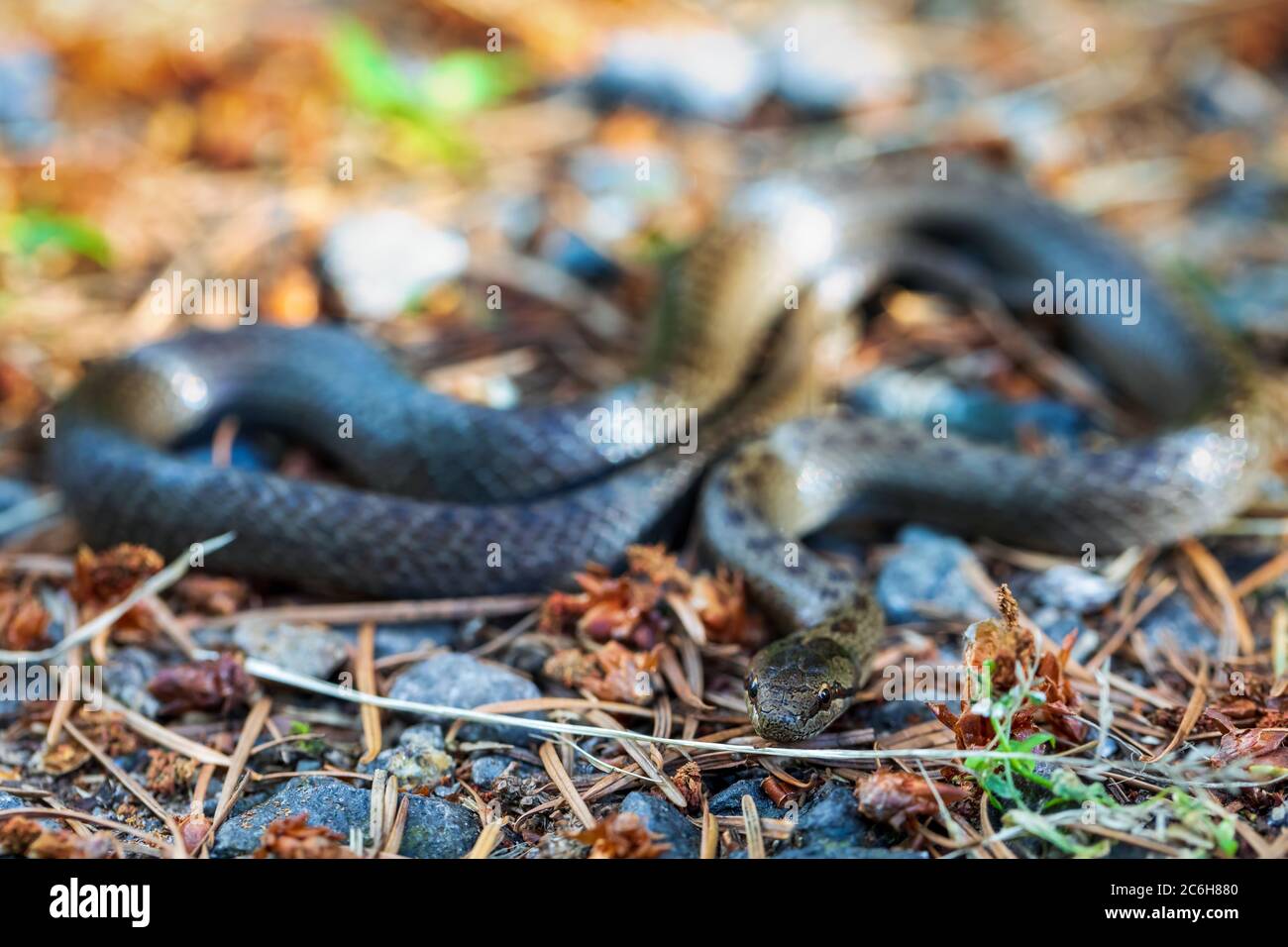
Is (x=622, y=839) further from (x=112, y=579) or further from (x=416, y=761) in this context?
(x=112, y=579)

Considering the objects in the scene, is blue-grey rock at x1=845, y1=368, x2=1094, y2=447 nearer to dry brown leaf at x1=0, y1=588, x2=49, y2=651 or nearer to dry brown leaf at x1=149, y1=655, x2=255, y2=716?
dry brown leaf at x1=149, y1=655, x2=255, y2=716

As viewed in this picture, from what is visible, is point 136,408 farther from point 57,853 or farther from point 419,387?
point 57,853

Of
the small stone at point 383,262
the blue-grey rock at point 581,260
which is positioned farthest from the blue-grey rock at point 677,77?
the small stone at point 383,262

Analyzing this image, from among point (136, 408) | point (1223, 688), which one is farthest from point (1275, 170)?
point (136, 408)

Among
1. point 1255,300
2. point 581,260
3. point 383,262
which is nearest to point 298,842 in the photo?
point 383,262

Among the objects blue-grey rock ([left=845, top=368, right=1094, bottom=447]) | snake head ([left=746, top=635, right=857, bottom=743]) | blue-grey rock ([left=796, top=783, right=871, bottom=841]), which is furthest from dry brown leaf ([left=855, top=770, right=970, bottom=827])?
blue-grey rock ([left=845, top=368, right=1094, bottom=447])
